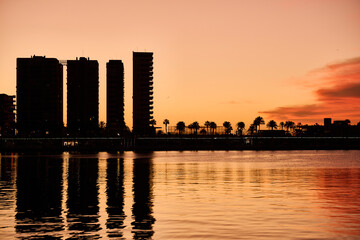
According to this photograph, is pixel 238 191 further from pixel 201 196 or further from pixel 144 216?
pixel 144 216

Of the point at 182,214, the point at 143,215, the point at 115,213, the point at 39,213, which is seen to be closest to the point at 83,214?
the point at 115,213

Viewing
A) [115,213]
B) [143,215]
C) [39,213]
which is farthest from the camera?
[39,213]

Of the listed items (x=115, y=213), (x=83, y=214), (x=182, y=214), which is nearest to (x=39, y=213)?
(x=83, y=214)

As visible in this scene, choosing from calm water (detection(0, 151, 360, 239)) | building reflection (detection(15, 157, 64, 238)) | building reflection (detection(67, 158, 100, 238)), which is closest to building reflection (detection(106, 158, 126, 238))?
calm water (detection(0, 151, 360, 239))

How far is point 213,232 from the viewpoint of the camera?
29.1m

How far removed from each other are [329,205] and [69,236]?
22120 mm

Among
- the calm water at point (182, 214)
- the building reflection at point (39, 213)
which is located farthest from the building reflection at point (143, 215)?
the building reflection at point (39, 213)

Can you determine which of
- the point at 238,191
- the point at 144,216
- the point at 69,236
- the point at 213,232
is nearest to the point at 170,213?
the point at 144,216

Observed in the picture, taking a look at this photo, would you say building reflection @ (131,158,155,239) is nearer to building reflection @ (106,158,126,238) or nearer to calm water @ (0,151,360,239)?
calm water @ (0,151,360,239)

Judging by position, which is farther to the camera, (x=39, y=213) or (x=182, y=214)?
(x=39, y=213)

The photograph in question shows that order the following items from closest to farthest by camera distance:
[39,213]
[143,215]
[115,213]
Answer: [143,215] → [115,213] → [39,213]

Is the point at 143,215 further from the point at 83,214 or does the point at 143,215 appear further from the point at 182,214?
the point at 83,214

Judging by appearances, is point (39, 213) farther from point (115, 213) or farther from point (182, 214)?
point (182, 214)

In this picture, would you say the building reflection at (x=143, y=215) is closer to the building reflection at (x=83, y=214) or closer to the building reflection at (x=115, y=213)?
the building reflection at (x=115, y=213)
